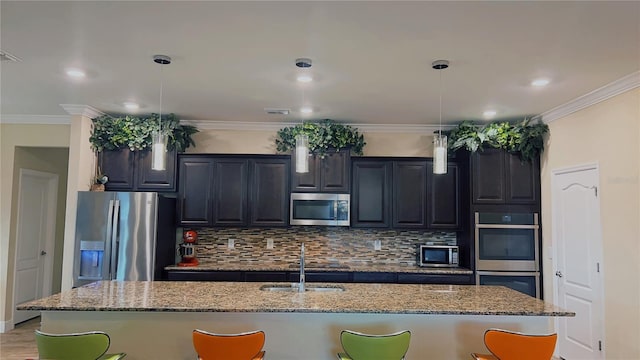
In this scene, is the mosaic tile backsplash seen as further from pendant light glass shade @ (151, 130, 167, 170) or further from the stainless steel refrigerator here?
pendant light glass shade @ (151, 130, 167, 170)

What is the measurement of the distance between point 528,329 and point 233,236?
11.7 ft

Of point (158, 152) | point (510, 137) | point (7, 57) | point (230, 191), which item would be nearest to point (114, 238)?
point (230, 191)

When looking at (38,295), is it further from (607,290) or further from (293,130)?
(607,290)

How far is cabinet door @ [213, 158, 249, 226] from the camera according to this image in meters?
5.11

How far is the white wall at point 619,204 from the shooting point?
3.50m

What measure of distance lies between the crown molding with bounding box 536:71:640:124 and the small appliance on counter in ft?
13.8

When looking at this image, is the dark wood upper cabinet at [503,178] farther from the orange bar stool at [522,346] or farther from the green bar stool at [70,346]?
the green bar stool at [70,346]

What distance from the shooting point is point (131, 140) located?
16.3ft

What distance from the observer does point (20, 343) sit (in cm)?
478

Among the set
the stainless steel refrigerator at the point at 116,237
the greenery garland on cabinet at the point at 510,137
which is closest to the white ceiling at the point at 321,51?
the greenery garland on cabinet at the point at 510,137

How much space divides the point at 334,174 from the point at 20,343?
3983 mm

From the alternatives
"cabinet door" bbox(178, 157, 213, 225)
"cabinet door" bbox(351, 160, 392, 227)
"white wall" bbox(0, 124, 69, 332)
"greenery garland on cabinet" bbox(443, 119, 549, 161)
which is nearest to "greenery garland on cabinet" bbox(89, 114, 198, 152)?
"cabinet door" bbox(178, 157, 213, 225)

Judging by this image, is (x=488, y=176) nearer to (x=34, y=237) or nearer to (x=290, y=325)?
(x=290, y=325)

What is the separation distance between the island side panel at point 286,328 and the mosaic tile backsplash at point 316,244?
2.48 m
